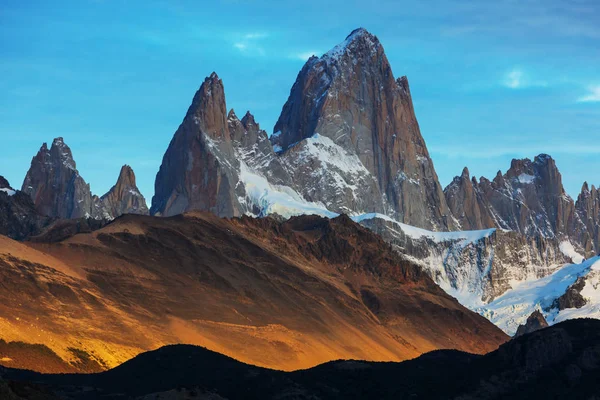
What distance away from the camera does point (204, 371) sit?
125312 millimetres

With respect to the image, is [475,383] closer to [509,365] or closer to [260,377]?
[509,365]

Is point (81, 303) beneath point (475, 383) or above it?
above

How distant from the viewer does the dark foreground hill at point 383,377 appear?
115938 millimetres

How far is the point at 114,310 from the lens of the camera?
190m

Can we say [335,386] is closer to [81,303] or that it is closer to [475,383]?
[475,383]

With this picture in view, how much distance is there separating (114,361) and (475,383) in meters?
60.3

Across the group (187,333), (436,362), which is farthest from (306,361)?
(436,362)

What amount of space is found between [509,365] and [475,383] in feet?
19.4

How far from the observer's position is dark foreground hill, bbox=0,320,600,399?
380ft

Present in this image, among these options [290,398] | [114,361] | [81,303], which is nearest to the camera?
[290,398]

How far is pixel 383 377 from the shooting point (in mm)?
124938

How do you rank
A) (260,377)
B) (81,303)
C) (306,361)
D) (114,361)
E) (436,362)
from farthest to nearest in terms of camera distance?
1. (306,361)
2. (81,303)
3. (114,361)
4. (436,362)
5. (260,377)

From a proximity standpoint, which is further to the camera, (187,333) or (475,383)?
(187,333)

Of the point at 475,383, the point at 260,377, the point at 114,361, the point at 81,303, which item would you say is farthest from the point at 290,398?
the point at 81,303
